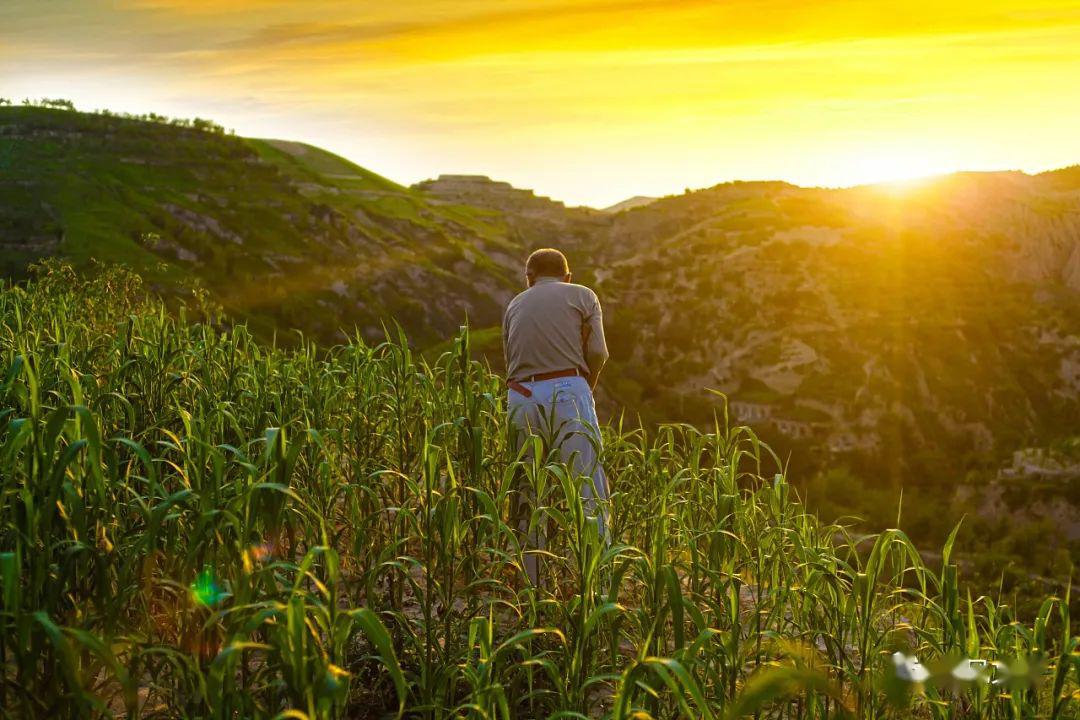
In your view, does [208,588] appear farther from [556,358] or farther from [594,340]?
[594,340]

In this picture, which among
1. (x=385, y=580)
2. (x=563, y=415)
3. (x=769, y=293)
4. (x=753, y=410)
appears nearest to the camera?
(x=385, y=580)

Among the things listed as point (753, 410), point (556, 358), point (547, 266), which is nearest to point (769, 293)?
point (753, 410)

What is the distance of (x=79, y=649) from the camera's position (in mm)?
3143

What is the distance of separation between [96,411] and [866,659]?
4.01 meters

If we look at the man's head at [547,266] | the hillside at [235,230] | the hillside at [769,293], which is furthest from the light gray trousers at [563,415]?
the hillside at [235,230]

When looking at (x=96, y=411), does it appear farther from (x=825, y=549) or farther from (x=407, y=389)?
(x=825, y=549)

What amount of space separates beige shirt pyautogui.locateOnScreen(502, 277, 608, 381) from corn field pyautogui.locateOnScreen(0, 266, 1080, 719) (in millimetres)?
409

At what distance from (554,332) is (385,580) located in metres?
2.00

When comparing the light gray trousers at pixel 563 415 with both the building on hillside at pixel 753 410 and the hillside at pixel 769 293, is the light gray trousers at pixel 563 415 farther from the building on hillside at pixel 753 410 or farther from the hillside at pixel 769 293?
the building on hillside at pixel 753 410

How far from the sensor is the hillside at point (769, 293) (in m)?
69.3

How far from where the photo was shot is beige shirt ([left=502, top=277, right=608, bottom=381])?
649cm

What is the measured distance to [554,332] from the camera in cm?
649

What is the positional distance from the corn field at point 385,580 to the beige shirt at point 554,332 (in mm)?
409

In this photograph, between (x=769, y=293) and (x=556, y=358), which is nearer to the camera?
(x=556, y=358)
